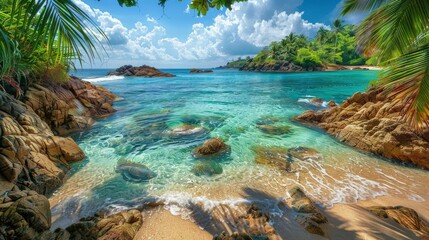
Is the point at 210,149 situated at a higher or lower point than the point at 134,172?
higher

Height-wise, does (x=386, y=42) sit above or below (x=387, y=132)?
above

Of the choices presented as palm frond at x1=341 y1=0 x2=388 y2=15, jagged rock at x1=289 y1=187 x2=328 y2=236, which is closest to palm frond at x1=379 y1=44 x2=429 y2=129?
palm frond at x1=341 y1=0 x2=388 y2=15

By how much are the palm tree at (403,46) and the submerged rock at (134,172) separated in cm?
596

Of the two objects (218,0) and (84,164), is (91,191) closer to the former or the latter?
(84,164)

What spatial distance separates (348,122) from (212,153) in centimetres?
700

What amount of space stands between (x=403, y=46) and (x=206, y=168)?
5.47 metres

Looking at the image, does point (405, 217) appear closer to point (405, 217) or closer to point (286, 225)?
point (405, 217)

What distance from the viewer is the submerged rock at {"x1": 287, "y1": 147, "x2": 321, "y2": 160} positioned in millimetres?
7340

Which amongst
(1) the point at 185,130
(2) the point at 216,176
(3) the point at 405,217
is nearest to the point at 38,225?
(2) the point at 216,176

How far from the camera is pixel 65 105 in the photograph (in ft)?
32.1

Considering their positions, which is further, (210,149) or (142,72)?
(142,72)

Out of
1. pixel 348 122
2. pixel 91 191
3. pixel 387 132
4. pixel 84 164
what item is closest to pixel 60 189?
pixel 91 191

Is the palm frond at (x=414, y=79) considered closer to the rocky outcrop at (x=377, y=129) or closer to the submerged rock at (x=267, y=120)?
the rocky outcrop at (x=377, y=129)

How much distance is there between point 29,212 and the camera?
9.67 feet
